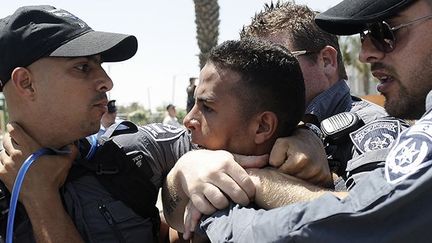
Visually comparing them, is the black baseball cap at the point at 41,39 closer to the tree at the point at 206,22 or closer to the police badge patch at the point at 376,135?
the police badge patch at the point at 376,135

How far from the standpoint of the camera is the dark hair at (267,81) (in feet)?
6.06

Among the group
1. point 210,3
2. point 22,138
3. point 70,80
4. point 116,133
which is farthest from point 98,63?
point 210,3

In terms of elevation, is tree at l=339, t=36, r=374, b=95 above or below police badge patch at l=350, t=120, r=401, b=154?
below

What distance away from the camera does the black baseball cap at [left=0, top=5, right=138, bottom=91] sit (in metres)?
1.96

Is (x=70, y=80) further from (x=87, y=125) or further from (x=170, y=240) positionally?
(x=170, y=240)

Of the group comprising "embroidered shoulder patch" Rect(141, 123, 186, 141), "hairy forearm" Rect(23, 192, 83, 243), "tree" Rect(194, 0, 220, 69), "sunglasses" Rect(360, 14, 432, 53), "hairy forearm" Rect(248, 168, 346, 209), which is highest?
"sunglasses" Rect(360, 14, 432, 53)

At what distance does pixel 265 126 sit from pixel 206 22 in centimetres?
1167

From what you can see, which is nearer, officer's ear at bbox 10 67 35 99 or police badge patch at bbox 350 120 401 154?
police badge patch at bbox 350 120 401 154

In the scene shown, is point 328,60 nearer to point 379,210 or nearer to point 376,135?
point 376,135

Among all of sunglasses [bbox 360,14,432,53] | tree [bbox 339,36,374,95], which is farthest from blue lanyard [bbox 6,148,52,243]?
tree [bbox 339,36,374,95]

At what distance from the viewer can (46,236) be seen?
5.98 feet

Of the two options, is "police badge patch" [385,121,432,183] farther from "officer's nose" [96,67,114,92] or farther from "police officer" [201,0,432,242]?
"officer's nose" [96,67,114,92]

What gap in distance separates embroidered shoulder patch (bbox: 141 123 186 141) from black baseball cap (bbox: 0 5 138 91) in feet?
1.28

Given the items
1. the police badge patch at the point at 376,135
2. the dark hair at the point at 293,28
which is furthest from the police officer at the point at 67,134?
the dark hair at the point at 293,28
